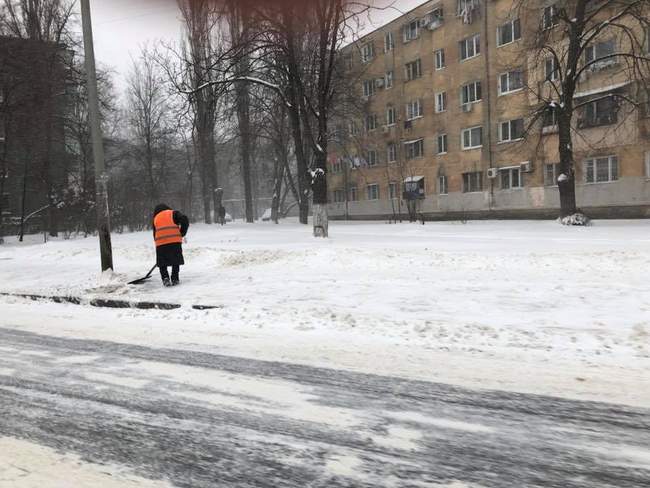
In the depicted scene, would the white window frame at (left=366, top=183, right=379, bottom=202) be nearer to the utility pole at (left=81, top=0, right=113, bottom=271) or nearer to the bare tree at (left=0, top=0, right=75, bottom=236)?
the bare tree at (left=0, top=0, right=75, bottom=236)

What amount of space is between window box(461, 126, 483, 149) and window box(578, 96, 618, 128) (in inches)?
259

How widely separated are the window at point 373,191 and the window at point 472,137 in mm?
9218

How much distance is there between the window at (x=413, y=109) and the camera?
114ft

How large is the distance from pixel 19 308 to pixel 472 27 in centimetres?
2925

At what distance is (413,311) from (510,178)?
23969 mm

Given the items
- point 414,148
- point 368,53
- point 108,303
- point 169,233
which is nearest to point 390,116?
point 414,148

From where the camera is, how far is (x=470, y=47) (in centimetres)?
3066

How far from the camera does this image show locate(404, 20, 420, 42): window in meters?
34.6

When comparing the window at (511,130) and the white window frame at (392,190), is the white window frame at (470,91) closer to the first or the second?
the window at (511,130)

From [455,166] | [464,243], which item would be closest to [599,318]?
[464,243]

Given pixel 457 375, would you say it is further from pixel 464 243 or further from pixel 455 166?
pixel 455 166

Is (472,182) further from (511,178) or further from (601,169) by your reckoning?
(601,169)

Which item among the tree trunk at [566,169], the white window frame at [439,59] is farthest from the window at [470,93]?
the tree trunk at [566,169]

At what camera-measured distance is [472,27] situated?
3022 centimetres
